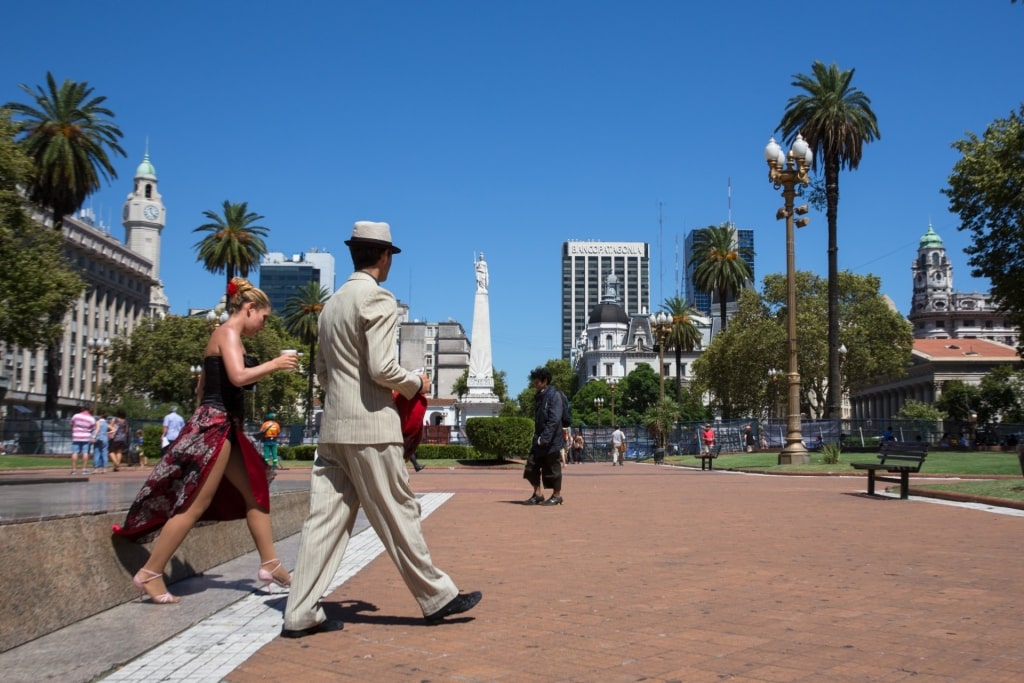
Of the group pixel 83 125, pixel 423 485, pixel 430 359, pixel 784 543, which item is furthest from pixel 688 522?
pixel 430 359

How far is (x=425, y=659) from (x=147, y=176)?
148277 mm

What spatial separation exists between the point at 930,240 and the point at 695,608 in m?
177

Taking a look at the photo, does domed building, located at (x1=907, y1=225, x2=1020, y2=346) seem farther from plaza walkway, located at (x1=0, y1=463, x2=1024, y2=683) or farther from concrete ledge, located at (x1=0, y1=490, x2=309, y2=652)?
concrete ledge, located at (x1=0, y1=490, x2=309, y2=652)

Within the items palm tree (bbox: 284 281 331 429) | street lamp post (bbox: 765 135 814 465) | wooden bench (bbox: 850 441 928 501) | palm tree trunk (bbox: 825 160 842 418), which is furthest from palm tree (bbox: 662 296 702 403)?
wooden bench (bbox: 850 441 928 501)

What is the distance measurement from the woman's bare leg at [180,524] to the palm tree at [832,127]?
34392 mm

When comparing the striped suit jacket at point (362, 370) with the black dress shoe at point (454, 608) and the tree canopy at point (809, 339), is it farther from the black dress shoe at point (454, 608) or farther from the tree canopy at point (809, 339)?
the tree canopy at point (809, 339)

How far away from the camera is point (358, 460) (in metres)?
4.40

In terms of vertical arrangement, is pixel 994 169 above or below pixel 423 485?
above

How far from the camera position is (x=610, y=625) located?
15.6 feet

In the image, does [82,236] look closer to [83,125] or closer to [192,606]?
[83,125]

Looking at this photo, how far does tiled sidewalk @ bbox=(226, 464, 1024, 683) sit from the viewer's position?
390 cm

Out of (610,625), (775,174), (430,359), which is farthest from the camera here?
(430,359)

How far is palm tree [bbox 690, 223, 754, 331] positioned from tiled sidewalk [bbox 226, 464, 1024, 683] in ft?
162

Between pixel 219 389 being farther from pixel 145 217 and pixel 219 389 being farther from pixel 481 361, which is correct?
pixel 145 217
